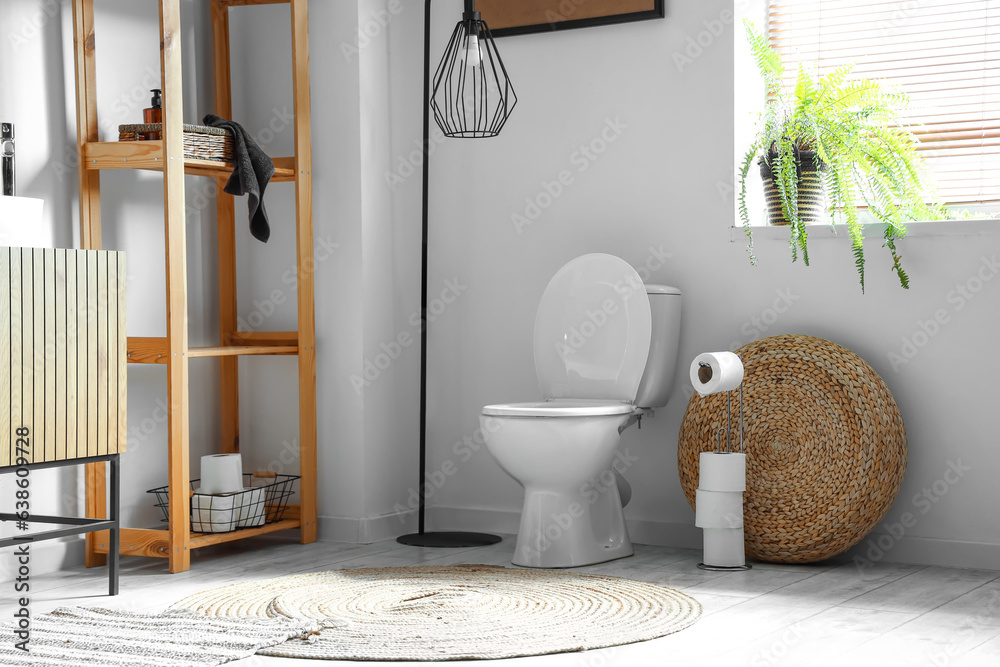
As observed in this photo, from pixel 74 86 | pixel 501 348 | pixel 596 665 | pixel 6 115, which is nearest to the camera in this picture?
pixel 596 665

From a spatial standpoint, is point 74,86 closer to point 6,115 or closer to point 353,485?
point 6,115

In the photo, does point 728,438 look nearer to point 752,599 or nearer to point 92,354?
→ point 752,599

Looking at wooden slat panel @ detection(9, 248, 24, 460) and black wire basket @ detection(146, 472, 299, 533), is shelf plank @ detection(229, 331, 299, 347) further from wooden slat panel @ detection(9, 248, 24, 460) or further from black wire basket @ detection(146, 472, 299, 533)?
wooden slat panel @ detection(9, 248, 24, 460)

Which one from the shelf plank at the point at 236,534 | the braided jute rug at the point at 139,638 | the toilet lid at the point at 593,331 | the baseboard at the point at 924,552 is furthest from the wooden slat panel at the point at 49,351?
the baseboard at the point at 924,552

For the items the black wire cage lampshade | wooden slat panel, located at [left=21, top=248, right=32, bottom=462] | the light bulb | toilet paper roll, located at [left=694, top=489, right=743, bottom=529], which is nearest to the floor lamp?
the black wire cage lampshade

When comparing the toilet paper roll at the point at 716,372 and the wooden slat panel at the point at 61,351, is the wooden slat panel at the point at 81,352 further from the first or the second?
the toilet paper roll at the point at 716,372

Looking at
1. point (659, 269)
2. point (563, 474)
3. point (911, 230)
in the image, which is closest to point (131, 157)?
point (563, 474)

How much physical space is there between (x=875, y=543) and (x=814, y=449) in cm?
38

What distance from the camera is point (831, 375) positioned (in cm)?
295

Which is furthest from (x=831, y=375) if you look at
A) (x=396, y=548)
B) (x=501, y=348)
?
(x=396, y=548)

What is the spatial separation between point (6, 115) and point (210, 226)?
0.78 m

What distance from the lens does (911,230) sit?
299 centimetres

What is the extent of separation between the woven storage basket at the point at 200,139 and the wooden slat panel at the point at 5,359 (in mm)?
669

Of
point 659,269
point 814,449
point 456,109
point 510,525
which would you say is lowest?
point 510,525
